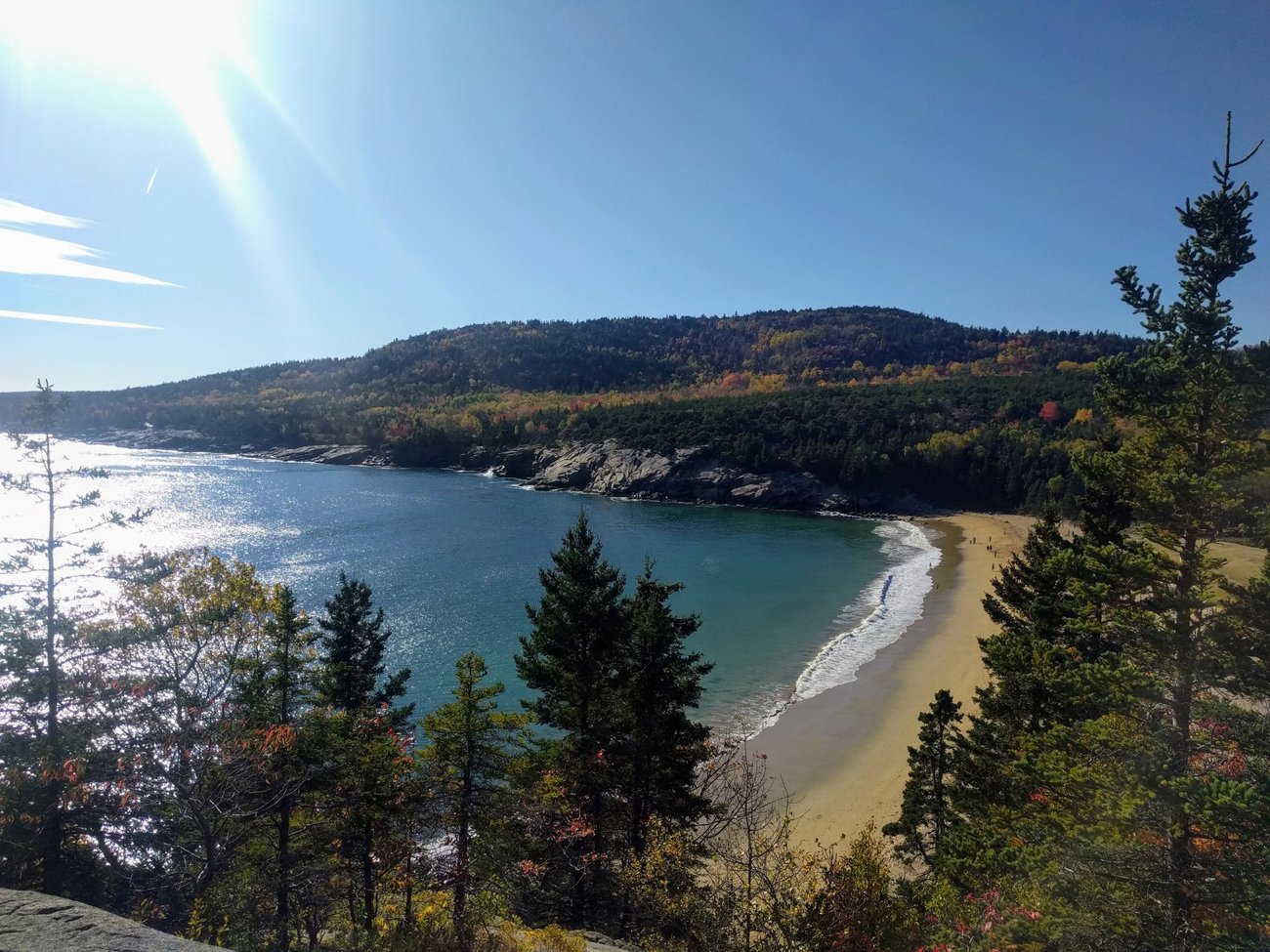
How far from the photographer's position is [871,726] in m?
31.0

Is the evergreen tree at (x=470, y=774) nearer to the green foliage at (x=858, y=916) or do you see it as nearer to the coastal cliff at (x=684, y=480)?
the green foliage at (x=858, y=916)

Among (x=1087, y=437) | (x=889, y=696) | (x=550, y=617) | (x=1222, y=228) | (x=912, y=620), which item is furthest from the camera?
(x=1087, y=437)

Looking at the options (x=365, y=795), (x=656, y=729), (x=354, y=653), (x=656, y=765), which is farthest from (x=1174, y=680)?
(x=354, y=653)

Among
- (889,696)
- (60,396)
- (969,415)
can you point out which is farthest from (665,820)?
(969,415)

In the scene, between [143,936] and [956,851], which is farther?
Result: [956,851]

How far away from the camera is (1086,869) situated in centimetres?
952

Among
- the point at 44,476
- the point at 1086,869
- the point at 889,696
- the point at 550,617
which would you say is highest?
the point at 44,476

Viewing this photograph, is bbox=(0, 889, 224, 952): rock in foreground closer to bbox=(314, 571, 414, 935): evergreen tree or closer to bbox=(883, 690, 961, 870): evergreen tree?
bbox=(314, 571, 414, 935): evergreen tree

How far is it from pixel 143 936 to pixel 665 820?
1394cm

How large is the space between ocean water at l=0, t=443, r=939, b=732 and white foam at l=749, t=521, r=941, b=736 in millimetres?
178

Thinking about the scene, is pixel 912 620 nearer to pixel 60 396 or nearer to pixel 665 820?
pixel 665 820

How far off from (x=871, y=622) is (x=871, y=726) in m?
18.4

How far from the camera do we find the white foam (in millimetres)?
36041

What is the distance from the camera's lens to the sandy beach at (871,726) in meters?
24.2
